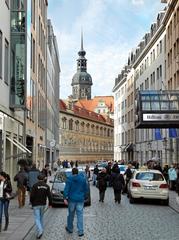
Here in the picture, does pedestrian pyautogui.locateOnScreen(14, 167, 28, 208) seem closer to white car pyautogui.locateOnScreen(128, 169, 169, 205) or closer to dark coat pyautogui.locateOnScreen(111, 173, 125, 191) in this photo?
dark coat pyautogui.locateOnScreen(111, 173, 125, 191)

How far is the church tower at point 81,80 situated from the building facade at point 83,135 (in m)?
27.1

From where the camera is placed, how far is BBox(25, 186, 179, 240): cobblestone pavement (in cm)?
1364

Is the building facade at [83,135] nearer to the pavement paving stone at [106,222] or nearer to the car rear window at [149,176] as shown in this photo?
the car rear window at [149,176]

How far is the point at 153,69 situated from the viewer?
62.2 metres

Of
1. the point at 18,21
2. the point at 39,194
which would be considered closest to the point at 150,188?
the point at 18,21

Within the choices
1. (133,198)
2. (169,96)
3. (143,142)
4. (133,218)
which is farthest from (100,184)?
(143,142)

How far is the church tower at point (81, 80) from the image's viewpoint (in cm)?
17812

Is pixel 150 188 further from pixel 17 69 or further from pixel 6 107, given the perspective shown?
pixel 17 69

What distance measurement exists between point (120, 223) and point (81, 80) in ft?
534

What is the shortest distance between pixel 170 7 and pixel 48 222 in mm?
35329

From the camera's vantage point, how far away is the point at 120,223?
16.5m

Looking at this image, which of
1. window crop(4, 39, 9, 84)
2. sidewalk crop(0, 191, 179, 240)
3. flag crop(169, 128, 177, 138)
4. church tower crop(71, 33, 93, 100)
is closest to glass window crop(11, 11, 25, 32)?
window crop(4, 39, 9, 84)

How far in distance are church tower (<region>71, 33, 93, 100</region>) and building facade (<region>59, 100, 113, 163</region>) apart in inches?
1066

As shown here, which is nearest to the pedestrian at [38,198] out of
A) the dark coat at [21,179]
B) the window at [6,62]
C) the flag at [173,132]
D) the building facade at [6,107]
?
the dark coat at [21,179]
